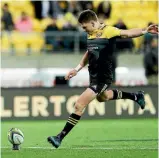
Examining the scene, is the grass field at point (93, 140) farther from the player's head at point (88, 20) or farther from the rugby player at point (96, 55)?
the player's head at point (88, 20)

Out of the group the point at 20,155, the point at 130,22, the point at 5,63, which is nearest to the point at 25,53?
the point at 5,63

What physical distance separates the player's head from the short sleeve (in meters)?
0.18

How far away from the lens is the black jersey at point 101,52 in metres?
11.5

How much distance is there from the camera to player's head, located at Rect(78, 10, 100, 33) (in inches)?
446

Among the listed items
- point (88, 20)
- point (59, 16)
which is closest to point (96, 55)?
point (88, 20)

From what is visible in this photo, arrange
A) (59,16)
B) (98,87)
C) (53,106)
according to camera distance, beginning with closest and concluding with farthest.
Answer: (98,87)
(53,106)
(59,16)

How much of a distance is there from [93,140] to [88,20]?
2.44 metres

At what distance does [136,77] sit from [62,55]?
2406 mm

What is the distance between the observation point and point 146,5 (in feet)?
79.2

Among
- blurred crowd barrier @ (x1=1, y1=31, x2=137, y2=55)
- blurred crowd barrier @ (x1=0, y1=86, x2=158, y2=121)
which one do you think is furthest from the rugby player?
blurred crowd barrier @ (x1=1, y1=31, x2=137, y2=55)

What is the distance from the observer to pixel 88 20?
37.3ft

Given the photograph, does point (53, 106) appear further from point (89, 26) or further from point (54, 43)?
point (89, 26)

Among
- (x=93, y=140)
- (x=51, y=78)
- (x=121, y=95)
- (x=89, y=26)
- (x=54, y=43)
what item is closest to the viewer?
(x=89, y=26)

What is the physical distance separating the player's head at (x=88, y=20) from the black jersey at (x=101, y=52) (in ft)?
0.39
